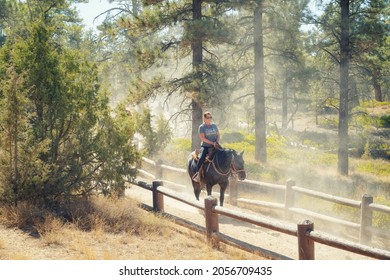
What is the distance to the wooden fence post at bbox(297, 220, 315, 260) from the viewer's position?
23.1ft

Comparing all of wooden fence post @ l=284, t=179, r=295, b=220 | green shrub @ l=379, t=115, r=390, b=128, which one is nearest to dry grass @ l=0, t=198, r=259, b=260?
wooden fence post @ l=284, t=179, r=295, b=220

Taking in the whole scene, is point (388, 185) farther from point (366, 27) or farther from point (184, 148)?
point (184, 148)

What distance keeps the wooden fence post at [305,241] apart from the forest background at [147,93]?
15.8 feet

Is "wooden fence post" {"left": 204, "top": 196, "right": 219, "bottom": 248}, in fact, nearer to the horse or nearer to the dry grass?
the dry grass

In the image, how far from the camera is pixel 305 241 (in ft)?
23.1

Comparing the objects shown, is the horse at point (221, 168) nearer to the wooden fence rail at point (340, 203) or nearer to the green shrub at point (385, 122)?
the wooden fence rail at point (340, 203)

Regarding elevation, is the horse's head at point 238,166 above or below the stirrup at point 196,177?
above

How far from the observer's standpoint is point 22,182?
28.3 ft

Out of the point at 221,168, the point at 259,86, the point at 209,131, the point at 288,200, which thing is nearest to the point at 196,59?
the point at 259,86

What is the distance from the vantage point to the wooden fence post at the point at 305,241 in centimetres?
704

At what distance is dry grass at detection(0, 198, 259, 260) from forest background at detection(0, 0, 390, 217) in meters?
0.62

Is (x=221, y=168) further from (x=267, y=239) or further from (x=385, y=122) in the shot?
(x=385, y=122)

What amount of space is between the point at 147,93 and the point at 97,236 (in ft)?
34.1

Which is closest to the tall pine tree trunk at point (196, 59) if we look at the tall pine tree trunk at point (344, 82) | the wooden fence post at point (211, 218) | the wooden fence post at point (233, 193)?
the wooden fence post at point (233, 193)
